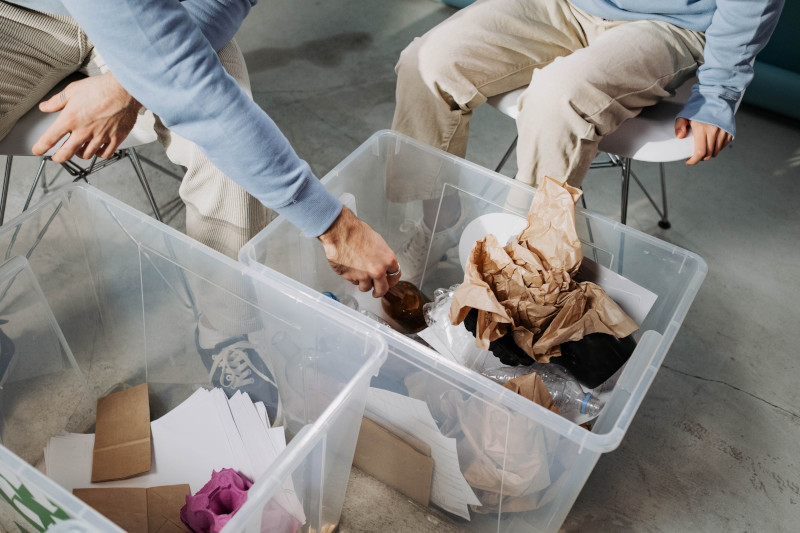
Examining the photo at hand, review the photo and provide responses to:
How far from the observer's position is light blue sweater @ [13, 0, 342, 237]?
2.35 feet

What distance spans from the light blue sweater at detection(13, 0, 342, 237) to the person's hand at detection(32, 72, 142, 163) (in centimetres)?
20

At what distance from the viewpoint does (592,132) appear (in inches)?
43.2

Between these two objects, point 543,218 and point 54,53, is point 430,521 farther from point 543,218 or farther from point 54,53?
point 54,53

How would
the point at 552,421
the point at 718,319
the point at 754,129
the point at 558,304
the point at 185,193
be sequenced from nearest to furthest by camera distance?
the point at 552,421 < the point at 558,304 < the point at 185,193 < the point at 718,319 < the point at 754,129

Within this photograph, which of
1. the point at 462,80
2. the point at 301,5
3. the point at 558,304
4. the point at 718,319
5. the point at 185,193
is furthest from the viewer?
the point at 301,5

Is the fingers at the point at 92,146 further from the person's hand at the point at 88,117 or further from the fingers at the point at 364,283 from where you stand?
the fingers at the point at 364,283

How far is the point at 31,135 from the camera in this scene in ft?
3.49

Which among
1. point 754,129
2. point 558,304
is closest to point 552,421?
point 558,304

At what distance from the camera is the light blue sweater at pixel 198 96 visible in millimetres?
715

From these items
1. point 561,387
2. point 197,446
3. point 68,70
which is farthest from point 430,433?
point 68,70

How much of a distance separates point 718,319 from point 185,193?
1086mm

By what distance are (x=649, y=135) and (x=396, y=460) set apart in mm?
674

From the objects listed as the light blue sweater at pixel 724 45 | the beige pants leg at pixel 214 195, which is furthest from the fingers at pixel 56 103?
the light blue sweater at pixel 724 45

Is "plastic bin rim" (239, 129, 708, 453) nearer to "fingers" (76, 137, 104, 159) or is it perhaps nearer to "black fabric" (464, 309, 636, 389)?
"black fabric" (464, 309, 636, 389)
